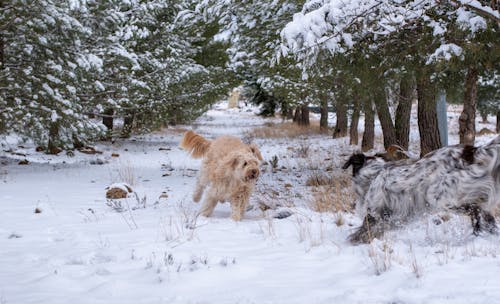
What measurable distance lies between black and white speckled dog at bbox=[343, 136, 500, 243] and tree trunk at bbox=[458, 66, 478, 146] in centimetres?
232

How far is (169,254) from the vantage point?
167 inches

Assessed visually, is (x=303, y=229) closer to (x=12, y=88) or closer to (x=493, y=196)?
(x=493, y=196)

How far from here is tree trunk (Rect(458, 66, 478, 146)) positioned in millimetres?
6422

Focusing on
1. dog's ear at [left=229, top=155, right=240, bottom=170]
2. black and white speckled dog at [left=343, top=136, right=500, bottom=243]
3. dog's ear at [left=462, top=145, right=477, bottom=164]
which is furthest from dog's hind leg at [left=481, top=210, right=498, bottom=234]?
dog's ear at [left=229, top=155, right=240, bottom=170]

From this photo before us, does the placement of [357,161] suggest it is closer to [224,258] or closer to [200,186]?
[224,258]

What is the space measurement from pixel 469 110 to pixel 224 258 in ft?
14.2

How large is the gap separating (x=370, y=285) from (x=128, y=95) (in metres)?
12.0

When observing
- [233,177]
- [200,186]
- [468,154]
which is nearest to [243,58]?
[200,186]

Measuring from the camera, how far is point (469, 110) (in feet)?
21.5

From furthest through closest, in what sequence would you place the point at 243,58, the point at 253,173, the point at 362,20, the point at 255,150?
1. the point at 243,58
2. the point at 255,150
3. the point at 253,173
4. the point at 362,20

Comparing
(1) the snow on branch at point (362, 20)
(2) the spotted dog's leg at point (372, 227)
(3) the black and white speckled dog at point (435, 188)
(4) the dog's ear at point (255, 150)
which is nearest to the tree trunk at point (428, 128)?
(1) the snow on branch at point (362, 20)

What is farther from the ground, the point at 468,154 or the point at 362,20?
the point at 362,20

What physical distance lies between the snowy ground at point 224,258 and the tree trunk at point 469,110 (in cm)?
170

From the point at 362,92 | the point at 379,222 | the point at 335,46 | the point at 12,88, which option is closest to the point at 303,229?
the point at 379,222
